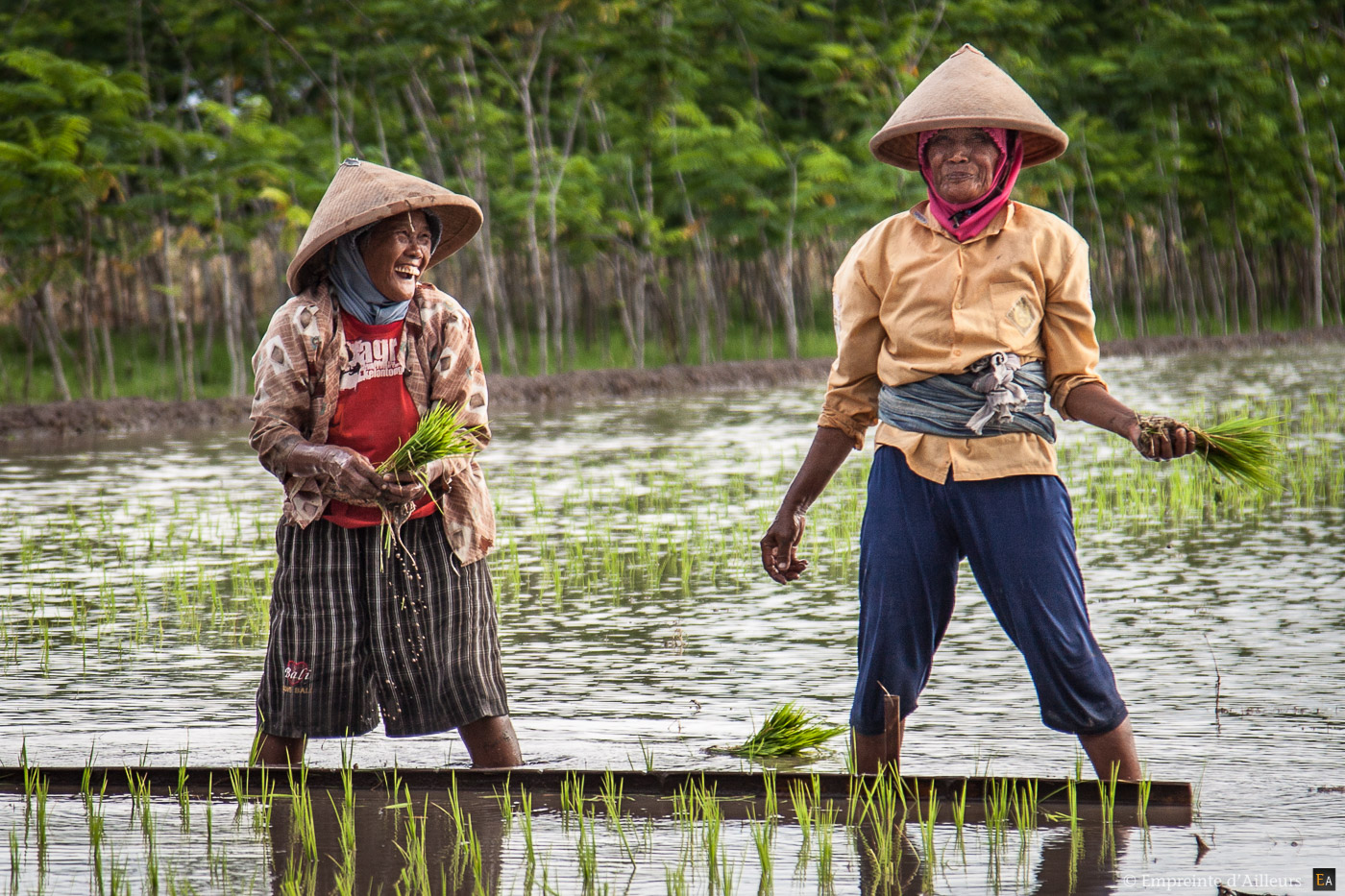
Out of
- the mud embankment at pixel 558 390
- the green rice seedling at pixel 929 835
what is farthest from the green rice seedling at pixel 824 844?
the mud embankment at pixel 558 390

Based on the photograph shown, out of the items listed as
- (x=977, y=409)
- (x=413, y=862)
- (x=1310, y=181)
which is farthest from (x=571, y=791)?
(x=1310, y=181)

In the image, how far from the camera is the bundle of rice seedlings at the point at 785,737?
4652 millimetres

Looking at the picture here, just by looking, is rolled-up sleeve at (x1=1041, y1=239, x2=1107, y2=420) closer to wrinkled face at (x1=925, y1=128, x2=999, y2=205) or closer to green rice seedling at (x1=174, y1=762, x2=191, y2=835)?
wrinkled face at (x1=925, y1=128, x2=999, y2=205)

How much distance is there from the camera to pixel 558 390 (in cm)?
2203

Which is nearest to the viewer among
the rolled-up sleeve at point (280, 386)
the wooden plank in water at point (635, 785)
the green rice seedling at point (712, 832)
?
the green rice seedling at point (712, 832)

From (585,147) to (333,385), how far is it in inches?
1004

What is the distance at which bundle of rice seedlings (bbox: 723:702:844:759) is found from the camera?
465cm

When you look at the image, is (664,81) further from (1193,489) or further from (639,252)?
(1193,489)

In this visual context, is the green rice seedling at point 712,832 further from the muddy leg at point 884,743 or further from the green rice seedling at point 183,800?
the green rice seedling at point 183,800

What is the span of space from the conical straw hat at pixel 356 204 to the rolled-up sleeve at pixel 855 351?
95 centimetres

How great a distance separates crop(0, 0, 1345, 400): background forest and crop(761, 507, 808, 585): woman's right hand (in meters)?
14.5

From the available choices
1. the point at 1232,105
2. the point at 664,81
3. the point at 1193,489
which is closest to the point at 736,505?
the point at 1193,489

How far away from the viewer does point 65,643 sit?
652 centimetres

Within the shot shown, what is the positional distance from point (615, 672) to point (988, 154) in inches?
112
